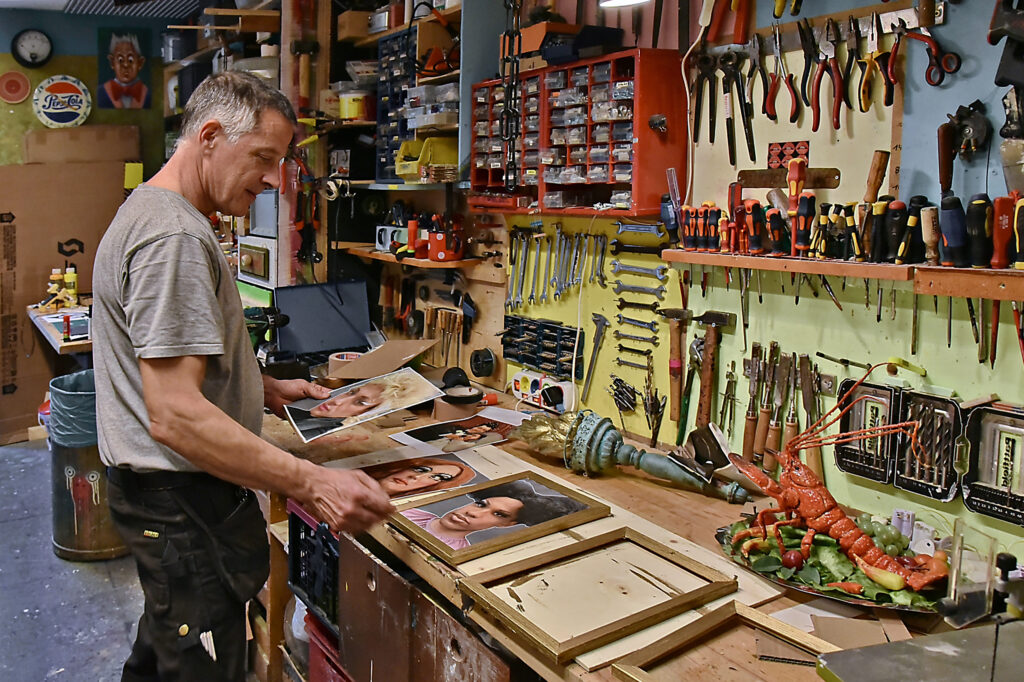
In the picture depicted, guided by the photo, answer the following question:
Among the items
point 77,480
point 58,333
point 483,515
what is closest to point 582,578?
point 483,515

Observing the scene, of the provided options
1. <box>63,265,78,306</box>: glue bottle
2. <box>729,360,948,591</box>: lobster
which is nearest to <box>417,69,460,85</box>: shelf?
<box>729,360,948,591</box>: lobster

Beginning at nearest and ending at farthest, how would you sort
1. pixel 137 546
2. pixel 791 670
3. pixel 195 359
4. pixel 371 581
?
1. pixel 791 670
2. pixel 195 359
3. pixel 137 546
4. pixel 371 581

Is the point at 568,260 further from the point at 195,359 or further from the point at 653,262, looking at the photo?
the point at 195,359

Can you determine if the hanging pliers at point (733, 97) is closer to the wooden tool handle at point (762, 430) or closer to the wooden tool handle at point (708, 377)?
the wooden tool handle at point (708, 377)

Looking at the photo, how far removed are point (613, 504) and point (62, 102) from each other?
17.4 feet

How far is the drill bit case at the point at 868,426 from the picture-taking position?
6.44 feet

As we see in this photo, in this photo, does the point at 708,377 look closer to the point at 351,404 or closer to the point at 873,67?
the point at 873,67

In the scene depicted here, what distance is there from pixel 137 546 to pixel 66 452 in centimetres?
224

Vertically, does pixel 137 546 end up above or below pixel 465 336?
below

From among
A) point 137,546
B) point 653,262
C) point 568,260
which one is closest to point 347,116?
point 568,260

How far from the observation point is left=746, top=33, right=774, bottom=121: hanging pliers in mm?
2146

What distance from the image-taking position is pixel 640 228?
99.0 inches

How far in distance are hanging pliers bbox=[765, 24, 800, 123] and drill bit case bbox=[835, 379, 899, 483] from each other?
682mm

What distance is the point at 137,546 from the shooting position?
5.85 ft
